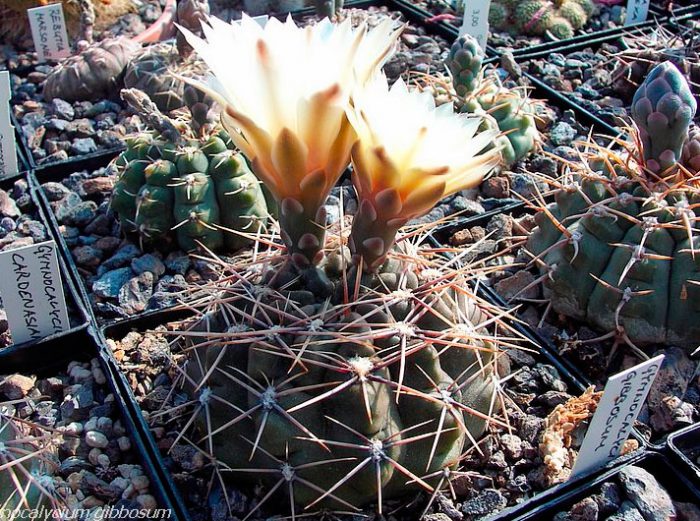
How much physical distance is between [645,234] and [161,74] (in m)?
1.83

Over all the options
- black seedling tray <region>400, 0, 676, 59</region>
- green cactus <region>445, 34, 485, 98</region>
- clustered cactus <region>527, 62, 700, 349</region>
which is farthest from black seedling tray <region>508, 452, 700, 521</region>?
black seedling tray <region>400, 0, 676, 59</region>

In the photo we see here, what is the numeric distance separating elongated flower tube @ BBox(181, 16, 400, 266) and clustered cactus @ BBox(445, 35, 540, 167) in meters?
1.38

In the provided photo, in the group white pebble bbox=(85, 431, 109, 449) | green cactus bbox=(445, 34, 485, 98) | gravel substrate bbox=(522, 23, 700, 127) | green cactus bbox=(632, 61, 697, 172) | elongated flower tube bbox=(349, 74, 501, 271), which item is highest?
elongated flower tube bbox=(349, 74, 501, 271)

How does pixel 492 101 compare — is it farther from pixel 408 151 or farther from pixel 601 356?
pixel 408 151

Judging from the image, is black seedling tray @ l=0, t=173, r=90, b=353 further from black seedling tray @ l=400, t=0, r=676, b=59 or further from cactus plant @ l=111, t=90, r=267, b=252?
black seedling tray @ l=400, t=0, r=676, b=59

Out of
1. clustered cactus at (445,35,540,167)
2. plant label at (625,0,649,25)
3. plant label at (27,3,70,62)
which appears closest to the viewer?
clustered cactus at (445,35,540,167)

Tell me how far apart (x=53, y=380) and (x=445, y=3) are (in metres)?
2.95

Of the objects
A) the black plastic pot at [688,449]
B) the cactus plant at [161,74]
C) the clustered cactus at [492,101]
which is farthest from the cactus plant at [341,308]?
the cactus plant at [161,74]

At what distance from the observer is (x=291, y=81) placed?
98 cm

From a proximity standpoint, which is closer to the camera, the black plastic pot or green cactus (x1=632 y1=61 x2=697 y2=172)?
the black plastic pot

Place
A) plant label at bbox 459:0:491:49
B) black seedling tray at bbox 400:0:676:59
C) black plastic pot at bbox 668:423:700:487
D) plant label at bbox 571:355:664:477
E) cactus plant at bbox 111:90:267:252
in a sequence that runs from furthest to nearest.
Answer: black seedling tray at bbox 400:0:676:59, plant label at bbox 459:0:491:49, cactus plant at bbox 111:90:267:252, black plastic pot at bbox 668:423:700:487, plant label at bbox 571:355:664:477

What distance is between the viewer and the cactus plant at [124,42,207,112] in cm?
260

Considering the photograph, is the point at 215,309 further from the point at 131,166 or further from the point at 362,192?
the point at 131,166

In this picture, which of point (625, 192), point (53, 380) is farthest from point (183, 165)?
point (625, 192)
